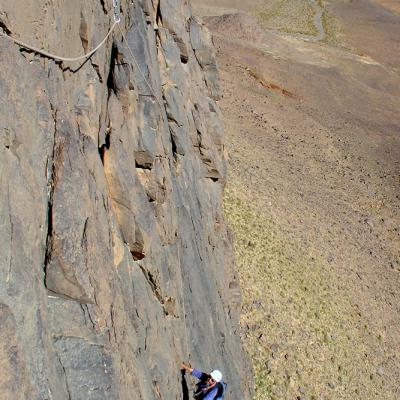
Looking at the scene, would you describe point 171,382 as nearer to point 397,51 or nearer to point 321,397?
point 321,397

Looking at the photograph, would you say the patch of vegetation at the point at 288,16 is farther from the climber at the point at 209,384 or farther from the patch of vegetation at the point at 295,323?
the climber at the point at 209,384

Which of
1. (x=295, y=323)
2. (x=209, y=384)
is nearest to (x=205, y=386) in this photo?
(x=209, y=384)

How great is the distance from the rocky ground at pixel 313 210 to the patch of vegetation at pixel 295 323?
0.16 feet

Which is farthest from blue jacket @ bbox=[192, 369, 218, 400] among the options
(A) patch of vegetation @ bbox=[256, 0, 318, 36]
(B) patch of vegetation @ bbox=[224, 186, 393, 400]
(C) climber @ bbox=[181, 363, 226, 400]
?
(A) patch of vegetation @ bbox=[256, 0, 318, 36]

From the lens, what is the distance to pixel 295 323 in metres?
20.4

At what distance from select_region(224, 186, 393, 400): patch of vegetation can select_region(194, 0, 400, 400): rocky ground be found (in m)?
0.05

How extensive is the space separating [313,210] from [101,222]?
20.3m

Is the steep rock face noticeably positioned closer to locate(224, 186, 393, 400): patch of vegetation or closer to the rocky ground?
locate(224, 186, 393, 400): patch of vegetation

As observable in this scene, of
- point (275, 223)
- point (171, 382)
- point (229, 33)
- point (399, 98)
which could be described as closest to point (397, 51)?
point (399, 98)

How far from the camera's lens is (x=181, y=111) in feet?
53.9

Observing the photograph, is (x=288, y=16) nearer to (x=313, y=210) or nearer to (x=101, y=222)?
(x=313, y=210)

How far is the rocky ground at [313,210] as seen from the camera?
19.8 m

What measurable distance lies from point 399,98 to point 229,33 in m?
16.0

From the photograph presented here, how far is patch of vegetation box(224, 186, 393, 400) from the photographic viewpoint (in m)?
18.7
